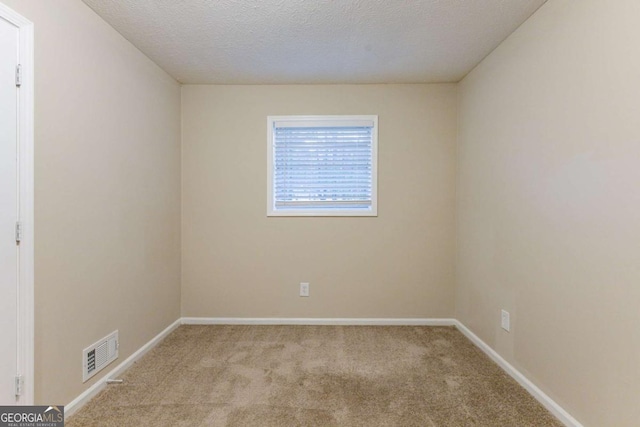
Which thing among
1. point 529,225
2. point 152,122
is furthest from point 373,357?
point 152,122

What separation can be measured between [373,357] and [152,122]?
2707mm

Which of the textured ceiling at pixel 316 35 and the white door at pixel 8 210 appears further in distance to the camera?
the textured ceiling at pixel 316 35

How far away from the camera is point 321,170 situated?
3486 millimetres

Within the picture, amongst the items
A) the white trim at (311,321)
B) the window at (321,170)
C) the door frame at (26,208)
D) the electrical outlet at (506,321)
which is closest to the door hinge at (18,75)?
the door frame at (26,208)

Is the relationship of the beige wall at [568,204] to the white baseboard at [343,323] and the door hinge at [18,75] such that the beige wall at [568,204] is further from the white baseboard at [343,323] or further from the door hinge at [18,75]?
the door hinge at [18,75]

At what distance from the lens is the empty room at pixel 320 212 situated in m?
1.66

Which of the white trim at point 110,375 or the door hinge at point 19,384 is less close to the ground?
the door hinge at point 19,384

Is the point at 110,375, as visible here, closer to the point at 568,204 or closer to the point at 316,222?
the point at 316,222

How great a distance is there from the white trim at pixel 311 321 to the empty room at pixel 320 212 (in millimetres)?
22

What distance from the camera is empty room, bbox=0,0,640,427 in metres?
1.66

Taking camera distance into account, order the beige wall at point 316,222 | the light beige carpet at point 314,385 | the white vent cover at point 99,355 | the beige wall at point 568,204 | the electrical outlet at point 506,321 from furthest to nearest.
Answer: the beige wall at point 316,222, the electrical outlet at point 506,321, the white vent cover at point 99,355, the light beige carpet at point 314,385, the beige wall at point 568,204

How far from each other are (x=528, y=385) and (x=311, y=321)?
1.93 meters

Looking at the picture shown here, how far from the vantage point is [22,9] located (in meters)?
1.65

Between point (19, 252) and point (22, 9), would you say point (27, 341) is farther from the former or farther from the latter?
point (22, 9)
